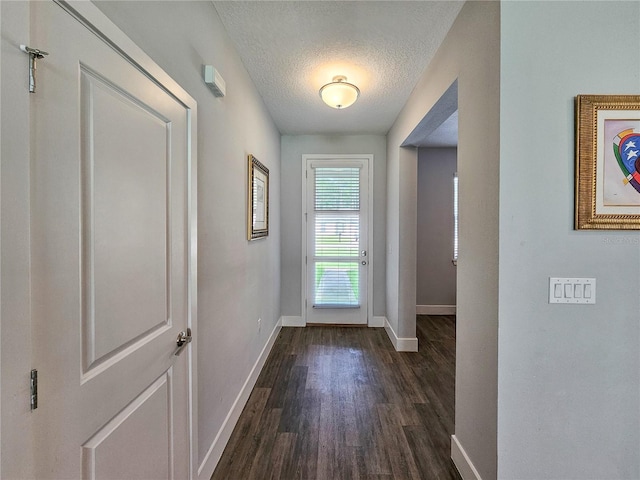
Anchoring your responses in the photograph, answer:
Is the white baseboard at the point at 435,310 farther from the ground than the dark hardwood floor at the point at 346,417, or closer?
farther from the ground

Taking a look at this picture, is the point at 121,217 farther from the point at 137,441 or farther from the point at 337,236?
the point at 337,236

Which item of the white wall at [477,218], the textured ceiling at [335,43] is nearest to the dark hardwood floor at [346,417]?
the white wall at [477,218]

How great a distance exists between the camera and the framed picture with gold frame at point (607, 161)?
1.25 metres

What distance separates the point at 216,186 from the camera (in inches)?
67.7

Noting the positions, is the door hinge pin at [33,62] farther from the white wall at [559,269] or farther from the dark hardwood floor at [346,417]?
the dark hardwood floor at [346,417]

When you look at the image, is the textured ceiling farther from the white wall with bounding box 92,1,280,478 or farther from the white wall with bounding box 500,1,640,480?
the white wall with bounding box 500,1,640,480

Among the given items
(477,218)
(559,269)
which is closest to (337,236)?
(477,218)

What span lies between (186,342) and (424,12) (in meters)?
2.15

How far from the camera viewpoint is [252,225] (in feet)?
8.12

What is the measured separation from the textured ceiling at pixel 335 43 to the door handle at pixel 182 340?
1.76 metres

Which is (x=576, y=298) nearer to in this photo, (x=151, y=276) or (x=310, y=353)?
(x=151, y=276)

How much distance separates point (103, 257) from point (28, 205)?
24 cm

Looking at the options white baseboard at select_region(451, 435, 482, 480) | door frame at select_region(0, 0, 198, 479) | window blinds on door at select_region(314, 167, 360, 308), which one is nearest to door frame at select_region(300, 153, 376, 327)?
window blinds on door at select_region(314, 167, 360, 308)

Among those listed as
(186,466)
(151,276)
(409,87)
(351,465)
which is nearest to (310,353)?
(351,465)
